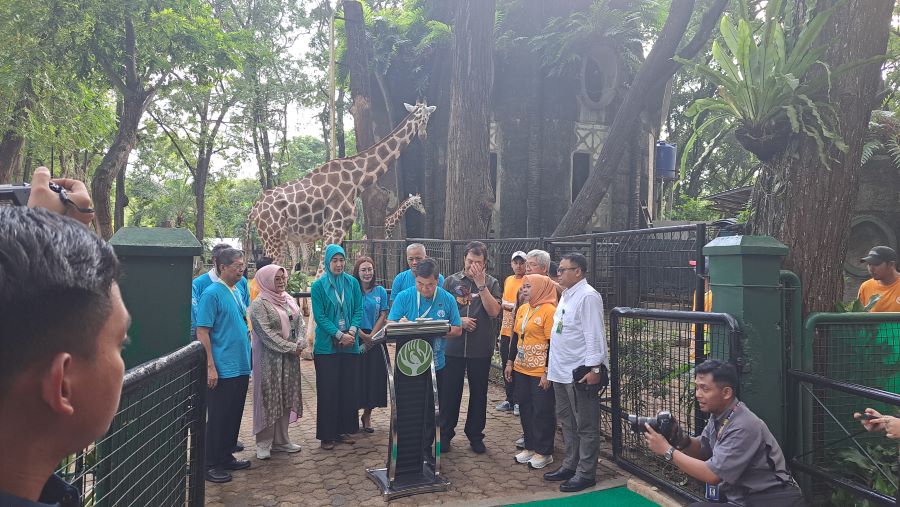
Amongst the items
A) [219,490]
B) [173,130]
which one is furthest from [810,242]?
[173,130]

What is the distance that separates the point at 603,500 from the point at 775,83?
3583 mm

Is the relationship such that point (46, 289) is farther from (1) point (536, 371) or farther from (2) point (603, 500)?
(1) point (536, 371)

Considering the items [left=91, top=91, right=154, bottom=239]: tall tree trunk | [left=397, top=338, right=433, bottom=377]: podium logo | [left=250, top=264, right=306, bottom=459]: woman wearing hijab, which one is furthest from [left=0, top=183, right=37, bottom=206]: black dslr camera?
[left=91, top=91, right=154, bottom=239]: tall tree trunk

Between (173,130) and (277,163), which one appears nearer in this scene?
(173,130)

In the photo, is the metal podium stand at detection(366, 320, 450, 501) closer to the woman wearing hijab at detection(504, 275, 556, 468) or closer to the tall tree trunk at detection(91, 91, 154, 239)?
the woman wearing hijab at detection(504, 275, 556, 468)

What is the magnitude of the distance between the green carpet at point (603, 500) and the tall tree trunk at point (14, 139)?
40.2 ft

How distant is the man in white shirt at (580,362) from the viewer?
4898 millimetres

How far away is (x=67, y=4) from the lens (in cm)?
1047

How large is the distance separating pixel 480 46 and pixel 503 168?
6.64m

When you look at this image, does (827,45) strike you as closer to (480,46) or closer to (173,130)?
(480,46)

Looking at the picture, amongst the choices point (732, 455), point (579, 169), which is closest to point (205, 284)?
point (732, 455)

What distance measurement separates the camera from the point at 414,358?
496 cm

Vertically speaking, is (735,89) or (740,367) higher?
(735,89)

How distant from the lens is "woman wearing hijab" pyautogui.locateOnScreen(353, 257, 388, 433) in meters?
6.47
